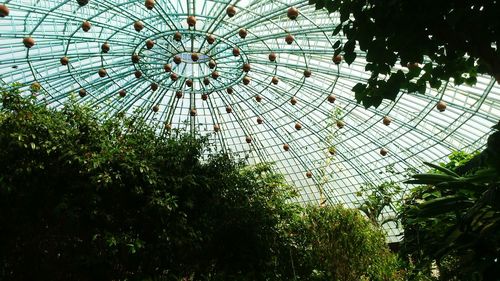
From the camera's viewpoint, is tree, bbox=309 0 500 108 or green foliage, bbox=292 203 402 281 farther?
green foliage, bbox=292 203 402 281

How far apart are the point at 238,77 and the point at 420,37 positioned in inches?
700

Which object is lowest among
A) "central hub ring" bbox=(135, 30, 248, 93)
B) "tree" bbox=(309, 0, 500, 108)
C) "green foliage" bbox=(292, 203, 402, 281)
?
"tree" bbox=(309, 0, 500, 108)

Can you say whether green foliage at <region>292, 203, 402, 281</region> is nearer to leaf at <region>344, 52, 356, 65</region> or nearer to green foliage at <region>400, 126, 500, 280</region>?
green foliage at <region>400, 126, 500, 280</region>

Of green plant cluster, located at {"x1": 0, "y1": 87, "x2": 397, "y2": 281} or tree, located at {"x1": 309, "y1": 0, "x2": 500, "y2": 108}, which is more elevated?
green plant cluster, located at {"x1": 0, "y1": 87, "x2": 397, "y2": 281}

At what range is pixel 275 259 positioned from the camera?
1433cm

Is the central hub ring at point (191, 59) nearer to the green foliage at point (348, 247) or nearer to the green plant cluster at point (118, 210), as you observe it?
the green plant cluster at point (118, 210)

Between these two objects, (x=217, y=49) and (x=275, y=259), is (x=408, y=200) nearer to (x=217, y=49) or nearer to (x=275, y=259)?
(x=275, y=259)

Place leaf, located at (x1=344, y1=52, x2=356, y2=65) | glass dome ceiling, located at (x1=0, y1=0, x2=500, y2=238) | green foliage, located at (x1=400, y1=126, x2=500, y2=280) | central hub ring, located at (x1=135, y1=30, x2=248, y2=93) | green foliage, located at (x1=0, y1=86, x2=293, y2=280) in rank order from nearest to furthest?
leaf, located at (x1=344, y1=52, x2=356, y2=65) < green foliage, located at (x1=400, y1=126, x2=500, y2=280) < green foliage, located at (x1=0, y1=86, x2=293, y2=280) < glass dome ceiling, located at (x1=0, y1=0, x2=500, y2=238) < central hub ring, located at (x1=135, y1=30, x2=248, y2=93)

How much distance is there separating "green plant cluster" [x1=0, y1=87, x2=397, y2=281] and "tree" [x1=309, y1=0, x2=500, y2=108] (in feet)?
23.6

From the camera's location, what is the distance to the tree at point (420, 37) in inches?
119

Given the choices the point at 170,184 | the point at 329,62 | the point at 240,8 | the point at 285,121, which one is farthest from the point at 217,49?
the point at 170,184

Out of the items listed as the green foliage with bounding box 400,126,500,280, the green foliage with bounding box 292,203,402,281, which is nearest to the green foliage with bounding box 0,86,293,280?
the green foliage with bounding box 292,203,402,281

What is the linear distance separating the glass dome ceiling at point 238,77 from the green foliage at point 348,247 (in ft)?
12.1

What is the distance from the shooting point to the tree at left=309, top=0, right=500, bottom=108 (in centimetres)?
302
